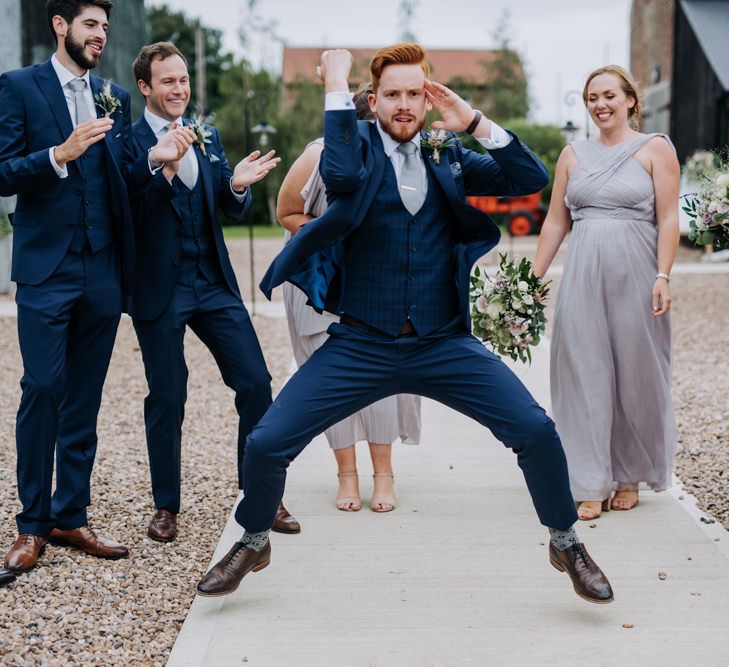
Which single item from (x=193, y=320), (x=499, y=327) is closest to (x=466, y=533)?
(x=499, y=327)

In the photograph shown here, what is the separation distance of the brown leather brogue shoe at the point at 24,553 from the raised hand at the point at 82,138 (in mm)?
1611

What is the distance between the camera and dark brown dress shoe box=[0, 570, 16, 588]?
426cm

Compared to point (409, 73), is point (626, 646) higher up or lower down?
lower down

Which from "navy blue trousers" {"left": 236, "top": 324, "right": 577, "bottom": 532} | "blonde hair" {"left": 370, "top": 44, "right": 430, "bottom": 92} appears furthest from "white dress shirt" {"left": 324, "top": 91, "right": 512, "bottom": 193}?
"navy blue trousers" {"left": 236, "top": 324, "right": 577, "bottom": 532}

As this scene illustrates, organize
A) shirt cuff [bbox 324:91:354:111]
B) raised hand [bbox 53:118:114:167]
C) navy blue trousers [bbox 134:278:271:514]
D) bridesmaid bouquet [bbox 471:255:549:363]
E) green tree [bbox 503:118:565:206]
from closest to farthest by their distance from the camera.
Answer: shirt cuff [bbox 324:91:354:111] < raised hand [bbox 53:118:114:167] < navy blue trousers [bbox 134:278:271:514] < bridesmaid bouquet [bbox 471:255:549:363] < green tree [bbox 503:118:565:206]

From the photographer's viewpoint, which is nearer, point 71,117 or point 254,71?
point 71,117

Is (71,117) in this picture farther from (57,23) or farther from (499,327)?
(499,327)

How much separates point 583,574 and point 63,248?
243cm

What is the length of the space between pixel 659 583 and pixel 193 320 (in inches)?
90.4

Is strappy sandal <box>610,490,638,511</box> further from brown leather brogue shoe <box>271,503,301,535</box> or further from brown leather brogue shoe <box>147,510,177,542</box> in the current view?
brown leather brogue shoe <box>147,510,177,542</box>

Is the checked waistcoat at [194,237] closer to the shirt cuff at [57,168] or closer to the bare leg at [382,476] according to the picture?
the shirt cuff at [57,168]

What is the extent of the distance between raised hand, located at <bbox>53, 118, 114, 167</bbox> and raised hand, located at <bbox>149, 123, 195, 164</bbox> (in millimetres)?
280

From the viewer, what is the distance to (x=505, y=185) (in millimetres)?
3998

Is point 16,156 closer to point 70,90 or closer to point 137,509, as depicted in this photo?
point 70,90
